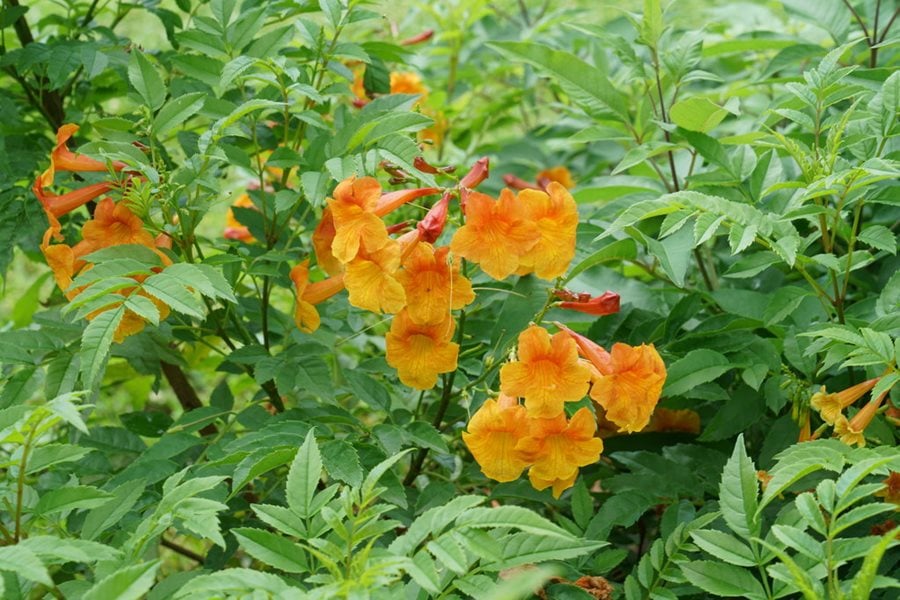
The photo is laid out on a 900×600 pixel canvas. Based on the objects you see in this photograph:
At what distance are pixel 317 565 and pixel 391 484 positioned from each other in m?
0.31

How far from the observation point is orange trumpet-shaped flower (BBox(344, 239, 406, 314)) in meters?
1.59

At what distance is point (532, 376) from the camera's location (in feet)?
5.16

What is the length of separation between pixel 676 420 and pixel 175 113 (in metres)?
1.24

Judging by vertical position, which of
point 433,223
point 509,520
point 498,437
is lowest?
point 498,437

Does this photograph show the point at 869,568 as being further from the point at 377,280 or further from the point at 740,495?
the point at 377,280

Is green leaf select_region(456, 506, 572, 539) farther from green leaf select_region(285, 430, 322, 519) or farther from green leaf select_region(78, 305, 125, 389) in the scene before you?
green leaf select_region(78, 305, 125, 389)

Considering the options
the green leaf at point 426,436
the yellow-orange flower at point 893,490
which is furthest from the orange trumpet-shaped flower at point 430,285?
the yellow-orange flower at point 893,490

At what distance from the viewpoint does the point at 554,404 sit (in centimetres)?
155

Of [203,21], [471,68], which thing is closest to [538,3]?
[471,68]

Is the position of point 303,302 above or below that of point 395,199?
below

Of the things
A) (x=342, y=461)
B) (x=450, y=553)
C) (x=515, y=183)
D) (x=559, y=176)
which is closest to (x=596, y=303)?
(x=342, y=461)

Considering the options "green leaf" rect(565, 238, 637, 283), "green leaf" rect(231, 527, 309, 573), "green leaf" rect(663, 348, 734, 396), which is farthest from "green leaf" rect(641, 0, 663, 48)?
"green leaf" rect(231, 527, 309, 573)

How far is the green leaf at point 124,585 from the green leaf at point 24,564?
58mm

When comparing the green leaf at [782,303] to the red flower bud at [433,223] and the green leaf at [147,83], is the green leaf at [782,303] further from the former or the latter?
the green leaf at [147,83]
